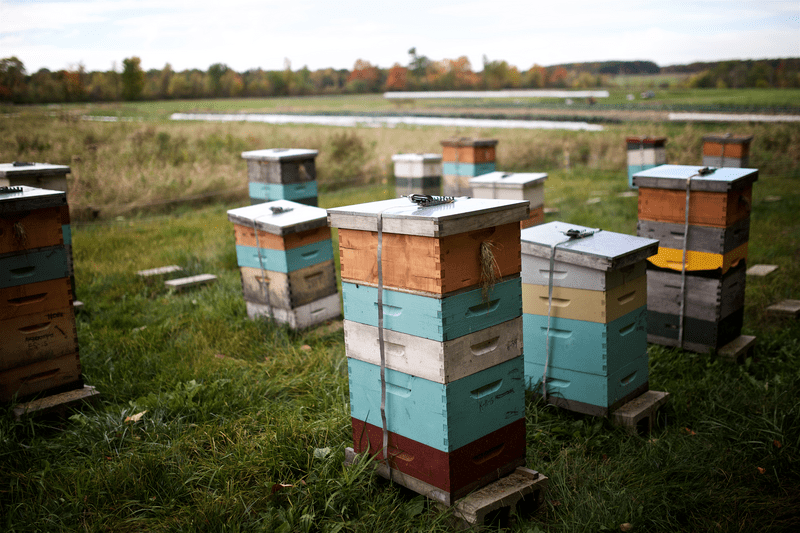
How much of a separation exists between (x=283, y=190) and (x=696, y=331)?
4820 millimetres

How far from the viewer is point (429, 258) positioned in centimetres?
229

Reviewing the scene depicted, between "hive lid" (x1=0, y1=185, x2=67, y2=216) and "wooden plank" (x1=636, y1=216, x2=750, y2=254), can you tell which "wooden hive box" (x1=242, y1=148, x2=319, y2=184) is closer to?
"hive lid" (x1=0, y1=185, x2=67, y2=216)

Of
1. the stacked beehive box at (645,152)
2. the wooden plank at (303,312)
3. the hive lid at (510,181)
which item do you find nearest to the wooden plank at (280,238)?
the wooden plank at (303,312)

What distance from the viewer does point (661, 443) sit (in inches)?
128

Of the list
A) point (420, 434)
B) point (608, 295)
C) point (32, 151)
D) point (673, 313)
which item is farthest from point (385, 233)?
point (32, 151)

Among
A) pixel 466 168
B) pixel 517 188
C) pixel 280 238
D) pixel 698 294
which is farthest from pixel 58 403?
pixel 466 168

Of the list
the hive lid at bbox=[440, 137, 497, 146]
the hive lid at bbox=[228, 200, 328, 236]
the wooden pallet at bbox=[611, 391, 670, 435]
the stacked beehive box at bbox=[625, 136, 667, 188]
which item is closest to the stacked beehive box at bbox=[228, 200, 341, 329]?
the hive lid at bbox=[228, 200, 328, 236]

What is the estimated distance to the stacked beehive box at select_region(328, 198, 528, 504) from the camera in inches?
91.4

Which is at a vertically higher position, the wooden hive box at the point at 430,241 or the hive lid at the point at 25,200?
the hive lid at the point at 25,200

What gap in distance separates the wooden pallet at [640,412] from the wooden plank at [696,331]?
1.02 meters

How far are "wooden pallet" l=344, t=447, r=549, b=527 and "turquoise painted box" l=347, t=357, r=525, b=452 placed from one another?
0.23 metres

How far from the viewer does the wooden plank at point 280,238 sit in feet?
15.7

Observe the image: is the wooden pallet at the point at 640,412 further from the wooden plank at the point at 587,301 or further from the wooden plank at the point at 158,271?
the wooden plank at the point at 158,271

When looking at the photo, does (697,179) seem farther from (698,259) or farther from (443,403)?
(443,403)
